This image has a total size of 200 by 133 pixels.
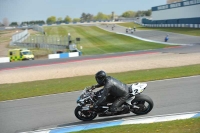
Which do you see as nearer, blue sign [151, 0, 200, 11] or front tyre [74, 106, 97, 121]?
front tyre [74, 106, 97, 121]

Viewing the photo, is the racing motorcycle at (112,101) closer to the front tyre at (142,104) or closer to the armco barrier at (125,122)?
the front tyre at (142,104)

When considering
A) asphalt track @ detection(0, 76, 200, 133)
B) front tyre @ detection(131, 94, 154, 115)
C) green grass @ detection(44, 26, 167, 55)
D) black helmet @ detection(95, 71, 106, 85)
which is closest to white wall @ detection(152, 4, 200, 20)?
green grass @ detection(44, 26, 167, 55)

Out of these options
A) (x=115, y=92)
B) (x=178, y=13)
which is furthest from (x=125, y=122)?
(x=178, y=13)

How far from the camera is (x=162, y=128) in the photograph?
8.06 meters

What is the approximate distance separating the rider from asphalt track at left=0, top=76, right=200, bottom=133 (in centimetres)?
59

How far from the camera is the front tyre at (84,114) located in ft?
34.3

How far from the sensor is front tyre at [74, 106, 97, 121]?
1045 cm

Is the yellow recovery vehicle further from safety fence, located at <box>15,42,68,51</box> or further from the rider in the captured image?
the rider

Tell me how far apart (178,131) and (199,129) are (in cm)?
48

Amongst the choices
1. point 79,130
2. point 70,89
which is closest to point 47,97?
point 70,89

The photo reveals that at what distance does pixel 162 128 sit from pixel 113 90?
2.39 metres

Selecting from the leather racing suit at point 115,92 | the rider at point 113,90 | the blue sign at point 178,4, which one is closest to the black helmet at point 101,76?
the rider at point 113,90

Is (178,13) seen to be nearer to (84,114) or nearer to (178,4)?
(178,4)

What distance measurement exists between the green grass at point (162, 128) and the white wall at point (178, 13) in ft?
242
